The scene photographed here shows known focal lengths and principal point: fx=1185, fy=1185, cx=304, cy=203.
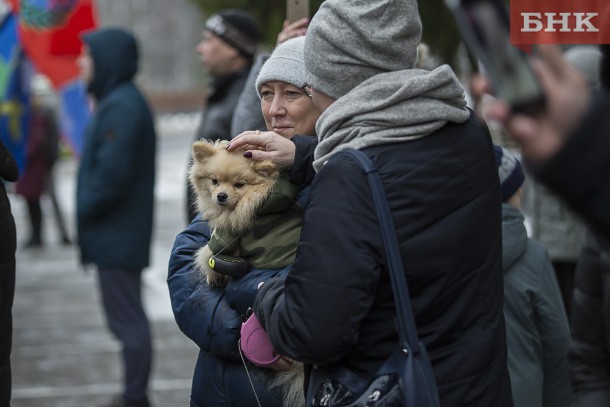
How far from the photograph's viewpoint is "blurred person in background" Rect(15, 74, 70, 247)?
14609 mm

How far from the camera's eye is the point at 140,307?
21.9 feet

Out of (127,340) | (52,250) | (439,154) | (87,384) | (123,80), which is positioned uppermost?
(439,154)

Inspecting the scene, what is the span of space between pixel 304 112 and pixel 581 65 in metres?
1.73

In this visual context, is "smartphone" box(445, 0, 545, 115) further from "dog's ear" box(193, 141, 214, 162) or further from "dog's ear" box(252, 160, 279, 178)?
"dog's ear" box(193, 141, 214, 162)

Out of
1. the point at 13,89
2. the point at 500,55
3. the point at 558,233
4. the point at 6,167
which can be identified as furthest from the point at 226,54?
the point at 500,55

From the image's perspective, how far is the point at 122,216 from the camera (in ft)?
22.0

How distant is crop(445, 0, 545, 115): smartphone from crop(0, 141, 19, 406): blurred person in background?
8.73 ft

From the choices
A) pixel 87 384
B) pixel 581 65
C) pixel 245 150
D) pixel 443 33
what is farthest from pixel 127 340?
pixel 443 33

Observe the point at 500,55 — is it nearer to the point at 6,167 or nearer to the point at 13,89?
the point at 6,167

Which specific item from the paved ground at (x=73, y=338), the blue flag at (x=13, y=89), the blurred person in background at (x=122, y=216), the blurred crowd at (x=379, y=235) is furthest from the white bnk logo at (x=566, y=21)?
the blue flag at (x=13, y=89)

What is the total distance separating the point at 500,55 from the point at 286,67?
1.87 m

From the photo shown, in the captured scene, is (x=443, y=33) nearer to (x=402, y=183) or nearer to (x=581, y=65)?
(x=581, y=65)

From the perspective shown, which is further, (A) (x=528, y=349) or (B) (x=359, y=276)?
(A) (x=528, y=349)

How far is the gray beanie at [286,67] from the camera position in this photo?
342 centimetres
